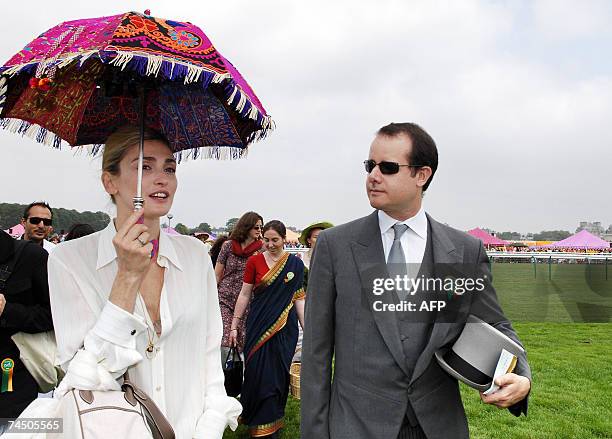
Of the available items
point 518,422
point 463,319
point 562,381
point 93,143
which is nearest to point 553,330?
point 562,381

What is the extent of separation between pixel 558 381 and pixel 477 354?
21.9 ft

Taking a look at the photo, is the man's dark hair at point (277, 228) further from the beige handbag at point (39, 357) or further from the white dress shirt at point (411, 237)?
the white dress shirt at point (411, 237)

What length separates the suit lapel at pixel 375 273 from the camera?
90.1 inches

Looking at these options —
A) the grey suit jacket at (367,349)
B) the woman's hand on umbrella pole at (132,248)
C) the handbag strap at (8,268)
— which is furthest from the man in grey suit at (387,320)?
the handbag strap at (8,268)

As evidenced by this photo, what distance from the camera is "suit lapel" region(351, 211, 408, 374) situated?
7.51ft

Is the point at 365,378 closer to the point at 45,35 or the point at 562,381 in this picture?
the point at 45,35

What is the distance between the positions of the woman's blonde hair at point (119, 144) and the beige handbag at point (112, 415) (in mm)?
828

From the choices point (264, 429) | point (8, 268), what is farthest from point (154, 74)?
point (264, 429)

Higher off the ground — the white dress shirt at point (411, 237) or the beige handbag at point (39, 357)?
the white dress shirt at point (411, 237)

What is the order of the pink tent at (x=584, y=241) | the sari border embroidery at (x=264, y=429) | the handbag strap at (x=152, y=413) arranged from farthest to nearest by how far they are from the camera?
the pink tent at (x=584, y=241)
the sari border embroidery at (x=264, y=429)
the handbag strap at (x=152, y=413)

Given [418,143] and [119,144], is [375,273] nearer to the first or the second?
[418,143]

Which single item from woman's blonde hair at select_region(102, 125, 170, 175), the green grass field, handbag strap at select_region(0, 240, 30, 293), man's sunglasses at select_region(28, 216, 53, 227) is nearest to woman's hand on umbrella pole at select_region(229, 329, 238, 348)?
the green grass field

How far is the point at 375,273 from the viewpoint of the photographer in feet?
7.95

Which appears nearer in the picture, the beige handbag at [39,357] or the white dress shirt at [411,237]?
the white dress shirt at [411,237]
